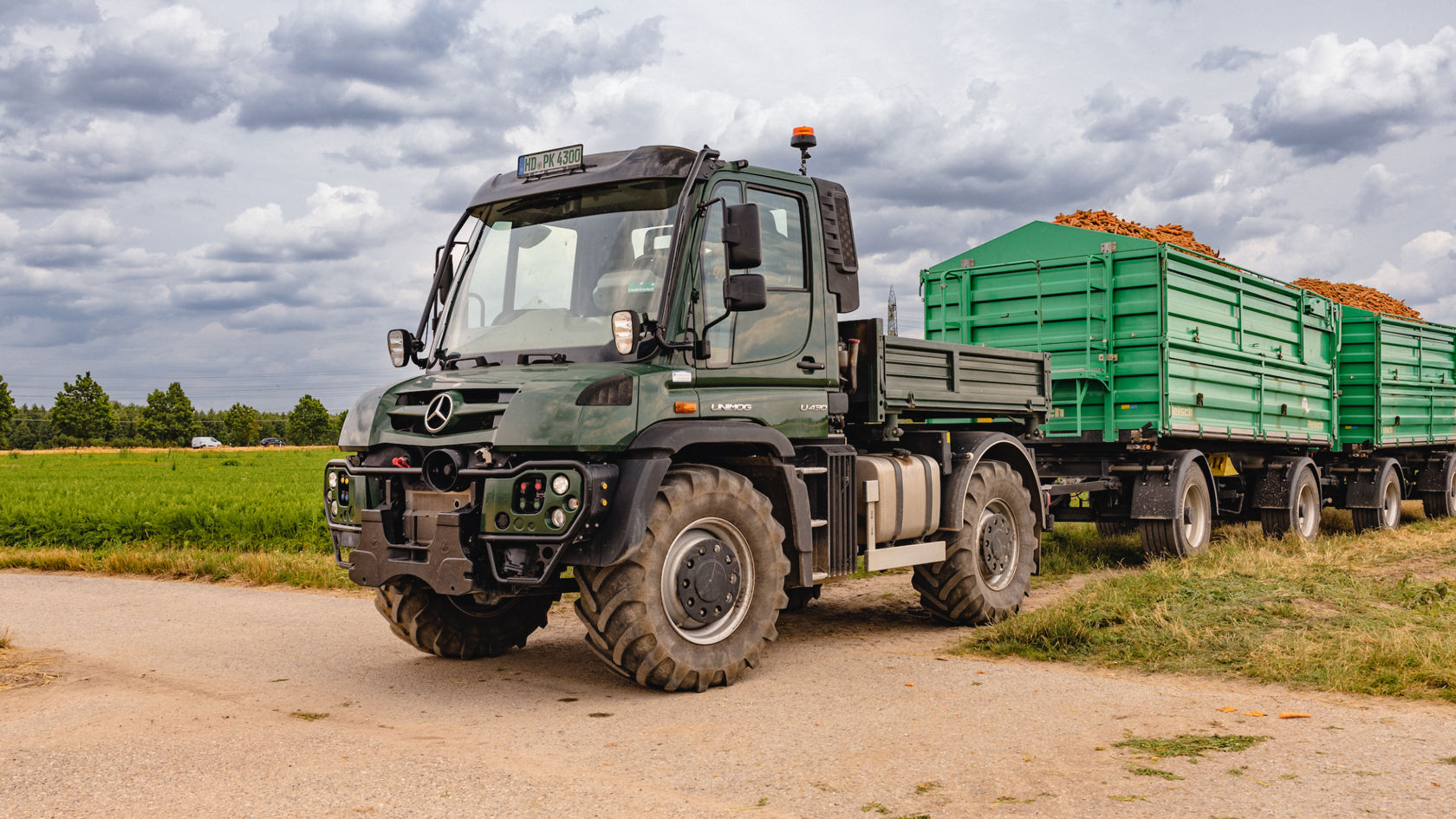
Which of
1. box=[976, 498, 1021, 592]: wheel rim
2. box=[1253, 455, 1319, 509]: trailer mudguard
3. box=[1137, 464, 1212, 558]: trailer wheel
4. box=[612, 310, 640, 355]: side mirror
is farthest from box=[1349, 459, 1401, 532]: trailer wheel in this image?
box=[612, 310, 640, 355]: side mirror

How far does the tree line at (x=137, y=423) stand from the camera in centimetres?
8725

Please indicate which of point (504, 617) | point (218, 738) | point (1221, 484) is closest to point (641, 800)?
point (218, 738)

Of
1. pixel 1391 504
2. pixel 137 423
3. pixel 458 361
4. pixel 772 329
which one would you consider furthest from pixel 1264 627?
pixel 137 423

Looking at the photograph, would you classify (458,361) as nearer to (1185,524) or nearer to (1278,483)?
(1185,524)

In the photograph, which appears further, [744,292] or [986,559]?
[986,559]

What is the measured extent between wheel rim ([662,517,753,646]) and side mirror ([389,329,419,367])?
2.15m

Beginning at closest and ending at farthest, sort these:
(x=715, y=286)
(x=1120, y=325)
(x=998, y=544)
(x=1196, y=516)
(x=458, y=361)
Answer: (x=715, y=286) → (x=458, y=361) → (x=998, y=544) → (x=1120, y=325) → (x=1196, y=516)

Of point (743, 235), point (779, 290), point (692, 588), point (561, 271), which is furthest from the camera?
point (779, 290)

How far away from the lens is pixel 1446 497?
18422 mm

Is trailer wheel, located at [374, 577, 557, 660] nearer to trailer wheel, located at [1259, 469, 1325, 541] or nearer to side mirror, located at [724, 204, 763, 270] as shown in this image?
side mirror, located at [724, 204, 763, 270]

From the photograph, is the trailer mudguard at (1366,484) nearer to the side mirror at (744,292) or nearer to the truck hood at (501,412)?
the side mirror at (744,292)

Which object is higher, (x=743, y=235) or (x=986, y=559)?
(x=743, y=235)

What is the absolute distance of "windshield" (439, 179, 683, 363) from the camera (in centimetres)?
678

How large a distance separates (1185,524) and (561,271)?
8.19 meters
